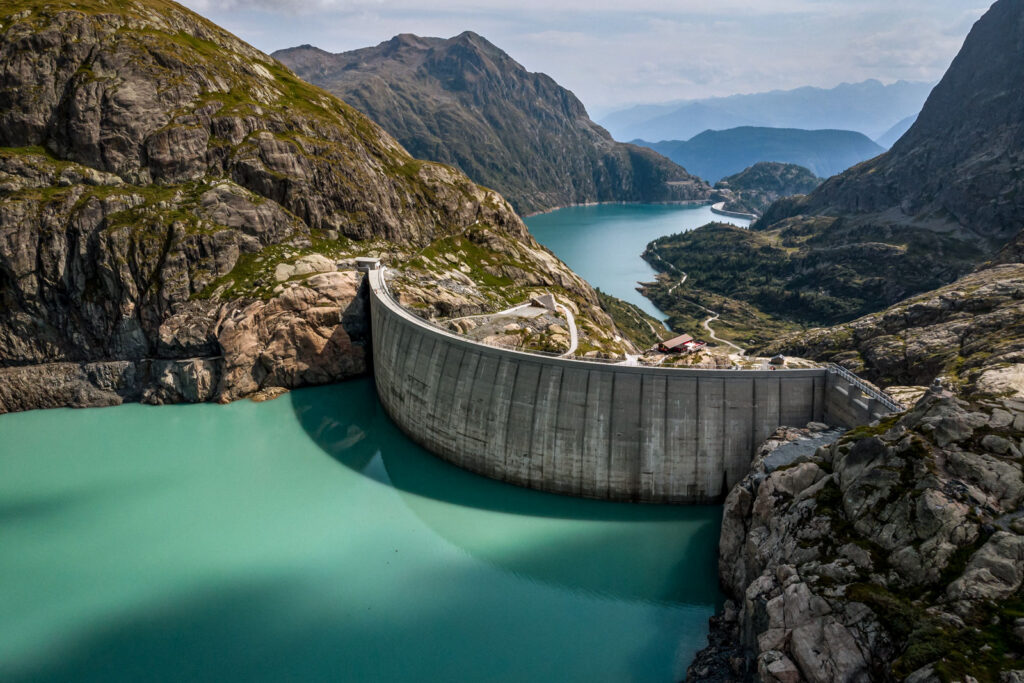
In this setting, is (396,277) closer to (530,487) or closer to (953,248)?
(530,487)

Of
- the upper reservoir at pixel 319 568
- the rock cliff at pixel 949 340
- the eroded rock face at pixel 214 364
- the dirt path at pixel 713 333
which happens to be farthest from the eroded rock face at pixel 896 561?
the dirt path at pixel 713 333

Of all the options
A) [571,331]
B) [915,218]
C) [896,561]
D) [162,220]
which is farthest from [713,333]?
[896,561]

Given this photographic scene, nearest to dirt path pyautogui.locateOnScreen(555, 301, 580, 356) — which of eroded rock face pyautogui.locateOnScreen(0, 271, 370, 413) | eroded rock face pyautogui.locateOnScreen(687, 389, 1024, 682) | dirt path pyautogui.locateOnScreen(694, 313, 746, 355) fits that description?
eroded rock face pyautogui.locateOnScreen(0, 271, 370, 413)

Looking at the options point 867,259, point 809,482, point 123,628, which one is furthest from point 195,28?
point 867,259

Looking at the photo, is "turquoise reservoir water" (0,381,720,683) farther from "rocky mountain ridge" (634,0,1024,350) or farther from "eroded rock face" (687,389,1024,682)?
"rocky mountain ridge" (634,0,1024,350)

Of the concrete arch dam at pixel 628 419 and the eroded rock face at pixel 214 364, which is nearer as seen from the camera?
the concrete arch dam at pixel 628 419

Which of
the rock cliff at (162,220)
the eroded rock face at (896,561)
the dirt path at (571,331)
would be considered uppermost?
the rock cliff at (162,220)

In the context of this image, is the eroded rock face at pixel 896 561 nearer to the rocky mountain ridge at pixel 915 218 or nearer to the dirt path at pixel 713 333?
the dirt path at pixel 713 333
